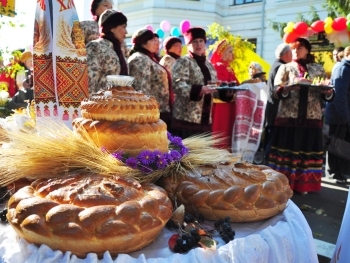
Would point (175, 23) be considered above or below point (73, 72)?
above

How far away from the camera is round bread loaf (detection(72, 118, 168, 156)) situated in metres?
1.21

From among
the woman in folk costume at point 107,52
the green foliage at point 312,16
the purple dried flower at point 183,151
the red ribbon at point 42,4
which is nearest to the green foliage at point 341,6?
the green foliage at point 312,16

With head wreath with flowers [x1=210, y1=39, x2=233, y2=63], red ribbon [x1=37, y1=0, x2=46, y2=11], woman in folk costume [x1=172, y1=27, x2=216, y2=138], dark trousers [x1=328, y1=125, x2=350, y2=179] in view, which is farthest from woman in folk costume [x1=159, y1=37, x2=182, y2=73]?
red ribbon [x1=37, y1=0, x2=46, y2=11]

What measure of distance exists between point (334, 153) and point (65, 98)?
402 cm

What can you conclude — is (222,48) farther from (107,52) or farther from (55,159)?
(55,159)

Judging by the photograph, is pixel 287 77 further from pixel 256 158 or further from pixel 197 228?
pixel 197 228

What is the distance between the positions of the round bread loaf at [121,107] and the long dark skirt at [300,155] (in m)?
3.23

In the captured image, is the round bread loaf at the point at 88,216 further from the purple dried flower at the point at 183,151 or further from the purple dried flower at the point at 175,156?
the purple dried flower at the point at 183,151

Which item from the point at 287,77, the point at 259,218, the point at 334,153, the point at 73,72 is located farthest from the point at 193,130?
the point at 259,218

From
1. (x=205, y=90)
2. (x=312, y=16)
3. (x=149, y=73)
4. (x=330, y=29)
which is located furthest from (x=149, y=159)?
(x=312, y=16)

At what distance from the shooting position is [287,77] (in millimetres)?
4176

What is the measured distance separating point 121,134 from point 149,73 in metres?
2.46

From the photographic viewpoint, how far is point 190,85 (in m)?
3.48

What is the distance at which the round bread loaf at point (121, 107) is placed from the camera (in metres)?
1.22
